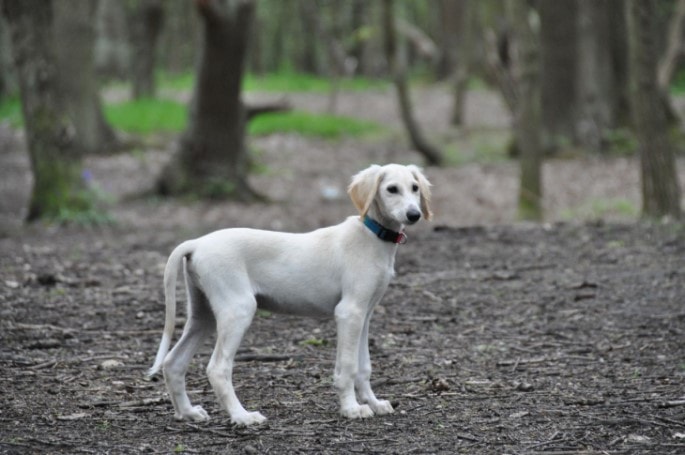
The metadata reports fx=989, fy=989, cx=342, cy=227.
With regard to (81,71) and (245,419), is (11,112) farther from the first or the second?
(245,419)

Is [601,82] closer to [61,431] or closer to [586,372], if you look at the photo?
[586,372]

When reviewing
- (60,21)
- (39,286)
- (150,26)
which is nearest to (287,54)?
(150,26)

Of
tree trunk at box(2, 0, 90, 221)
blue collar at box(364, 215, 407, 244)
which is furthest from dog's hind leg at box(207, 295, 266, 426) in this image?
tree trunk at box(2, 0, 90, 221)

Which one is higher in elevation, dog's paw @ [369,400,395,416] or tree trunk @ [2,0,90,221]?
tree trunk @ [2,0,90,221]

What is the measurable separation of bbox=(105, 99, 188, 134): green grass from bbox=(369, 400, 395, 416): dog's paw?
16257mm

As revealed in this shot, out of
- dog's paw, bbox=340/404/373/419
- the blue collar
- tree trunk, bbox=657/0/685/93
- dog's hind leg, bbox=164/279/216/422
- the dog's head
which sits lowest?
dog's paw, bbox=340/404/373/419

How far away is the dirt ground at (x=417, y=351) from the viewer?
469 cm

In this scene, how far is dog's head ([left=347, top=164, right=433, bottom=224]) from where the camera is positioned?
5004mm

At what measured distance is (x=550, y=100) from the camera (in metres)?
18.8

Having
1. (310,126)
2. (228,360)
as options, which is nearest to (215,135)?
(310,126)

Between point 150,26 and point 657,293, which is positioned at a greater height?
point 150,26

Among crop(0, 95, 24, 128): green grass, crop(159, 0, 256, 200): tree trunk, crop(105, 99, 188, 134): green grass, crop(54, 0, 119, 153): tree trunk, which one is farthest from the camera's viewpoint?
crop(0, 95, 24, 128): green grass

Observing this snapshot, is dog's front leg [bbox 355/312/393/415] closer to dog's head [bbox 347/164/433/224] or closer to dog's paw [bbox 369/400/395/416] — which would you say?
dog's paw [bbox 369/400/395/416]

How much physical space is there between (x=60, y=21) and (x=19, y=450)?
15402 mm
